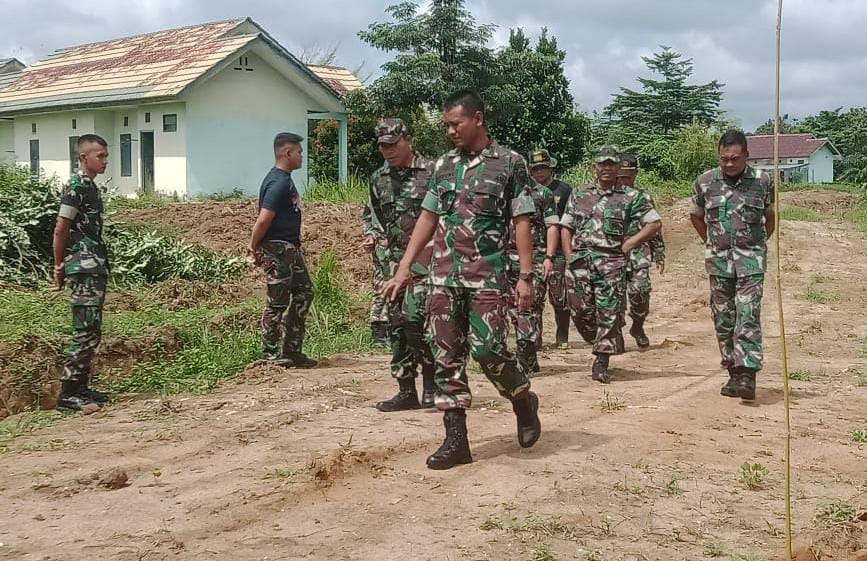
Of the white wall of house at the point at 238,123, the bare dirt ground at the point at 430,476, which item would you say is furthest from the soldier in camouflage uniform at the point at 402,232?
the white wall of house at the point at 238,123

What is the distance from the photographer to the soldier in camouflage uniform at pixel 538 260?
25.8 ft

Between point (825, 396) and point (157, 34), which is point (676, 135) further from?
point (825, 396)

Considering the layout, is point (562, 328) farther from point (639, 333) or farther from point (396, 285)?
point (396, 285)

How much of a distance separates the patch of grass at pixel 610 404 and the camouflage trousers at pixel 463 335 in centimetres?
176

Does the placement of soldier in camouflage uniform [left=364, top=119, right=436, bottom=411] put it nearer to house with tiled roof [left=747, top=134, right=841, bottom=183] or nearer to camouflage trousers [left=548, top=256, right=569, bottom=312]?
camouflage trousers [left=548, top=256, right=569, bottom=312]

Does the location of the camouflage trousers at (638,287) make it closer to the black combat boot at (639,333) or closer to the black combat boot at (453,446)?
the black combat boot at (639,333)

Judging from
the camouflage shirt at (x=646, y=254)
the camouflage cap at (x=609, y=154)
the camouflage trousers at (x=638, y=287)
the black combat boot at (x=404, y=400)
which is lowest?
the black combat boot at (x=404, y=400)

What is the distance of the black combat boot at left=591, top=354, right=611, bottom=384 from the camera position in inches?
317

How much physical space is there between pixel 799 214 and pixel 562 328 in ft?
57.1

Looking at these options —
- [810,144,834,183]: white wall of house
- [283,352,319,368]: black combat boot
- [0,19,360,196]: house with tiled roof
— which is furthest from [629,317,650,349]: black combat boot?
[810,144,834,183]: white wall of house

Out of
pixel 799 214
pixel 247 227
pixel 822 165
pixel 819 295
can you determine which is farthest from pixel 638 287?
pixel 822 165

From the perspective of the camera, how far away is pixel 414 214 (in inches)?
266

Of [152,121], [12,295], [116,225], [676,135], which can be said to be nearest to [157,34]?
[152,121]

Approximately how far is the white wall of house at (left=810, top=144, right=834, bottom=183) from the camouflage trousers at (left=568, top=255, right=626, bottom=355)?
62.8m
